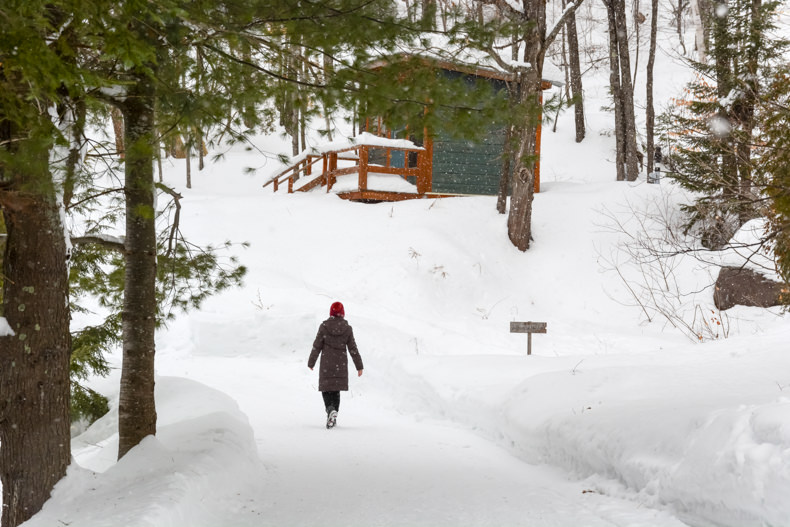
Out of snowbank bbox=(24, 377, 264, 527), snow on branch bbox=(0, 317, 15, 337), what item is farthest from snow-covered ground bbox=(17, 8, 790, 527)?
snow on branch bbox=(0, 317, 15, 337)

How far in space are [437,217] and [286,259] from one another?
4286 millimetres

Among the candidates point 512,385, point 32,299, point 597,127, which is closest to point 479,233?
point 512,385

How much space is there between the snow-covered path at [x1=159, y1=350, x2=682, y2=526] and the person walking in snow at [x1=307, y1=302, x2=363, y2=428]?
366mm

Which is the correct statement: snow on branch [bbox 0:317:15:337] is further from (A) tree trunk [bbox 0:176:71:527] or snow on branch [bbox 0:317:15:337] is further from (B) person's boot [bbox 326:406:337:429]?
(B) person's boot [bbox 326:406:337:429]

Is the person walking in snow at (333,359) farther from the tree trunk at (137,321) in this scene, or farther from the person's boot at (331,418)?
the tree trunk at (137,321)

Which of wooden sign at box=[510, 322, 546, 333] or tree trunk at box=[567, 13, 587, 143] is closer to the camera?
wooden sign at box=[510, 322, 546, 333]

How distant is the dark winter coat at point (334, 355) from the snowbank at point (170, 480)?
1678 millimetres

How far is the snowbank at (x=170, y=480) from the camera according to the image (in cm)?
457

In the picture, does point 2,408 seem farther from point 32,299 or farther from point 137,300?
point 137,300

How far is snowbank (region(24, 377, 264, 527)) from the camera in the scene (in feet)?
15.0

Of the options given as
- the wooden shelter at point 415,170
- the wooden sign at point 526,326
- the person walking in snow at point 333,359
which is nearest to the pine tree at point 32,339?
the person walking in snow at point 333,359

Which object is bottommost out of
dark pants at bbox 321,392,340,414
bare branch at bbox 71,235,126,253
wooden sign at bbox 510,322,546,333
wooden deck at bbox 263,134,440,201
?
dark pants at bbox 321,392,340,414

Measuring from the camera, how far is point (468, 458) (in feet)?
24.6

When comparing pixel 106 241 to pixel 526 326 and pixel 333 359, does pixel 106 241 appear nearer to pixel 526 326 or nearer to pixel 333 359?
pixel 333 359
